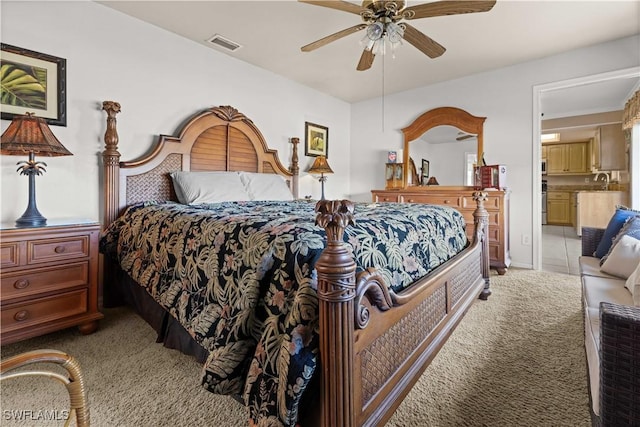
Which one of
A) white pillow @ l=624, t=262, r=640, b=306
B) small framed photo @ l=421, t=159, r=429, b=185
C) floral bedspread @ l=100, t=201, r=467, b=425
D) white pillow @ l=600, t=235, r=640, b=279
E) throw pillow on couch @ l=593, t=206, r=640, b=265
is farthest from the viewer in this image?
small framed photo @ l=421, t=159, r=429, b=185

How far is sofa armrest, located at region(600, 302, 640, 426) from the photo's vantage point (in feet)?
2.65

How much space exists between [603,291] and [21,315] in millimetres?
3205

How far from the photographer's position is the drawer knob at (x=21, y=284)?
68.1 inches

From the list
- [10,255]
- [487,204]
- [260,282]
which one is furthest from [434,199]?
[10,255]

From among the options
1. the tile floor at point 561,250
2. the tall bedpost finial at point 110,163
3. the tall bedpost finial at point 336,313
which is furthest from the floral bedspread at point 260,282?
the tile floor at point 561,250

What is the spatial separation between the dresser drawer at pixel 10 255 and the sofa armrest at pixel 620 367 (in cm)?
268

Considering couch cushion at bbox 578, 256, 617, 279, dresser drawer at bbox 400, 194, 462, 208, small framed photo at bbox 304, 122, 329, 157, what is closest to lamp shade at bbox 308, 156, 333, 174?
small framed photo at bbox 304, 122, 329, 157

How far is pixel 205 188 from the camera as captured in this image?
2.67 m

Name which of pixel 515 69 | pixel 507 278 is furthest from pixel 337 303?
pixel 515 69

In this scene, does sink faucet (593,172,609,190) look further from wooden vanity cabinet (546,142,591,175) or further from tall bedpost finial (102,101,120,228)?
tall bedpost finial (102,101,120,228)

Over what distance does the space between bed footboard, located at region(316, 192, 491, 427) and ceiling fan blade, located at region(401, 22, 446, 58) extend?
170 cm

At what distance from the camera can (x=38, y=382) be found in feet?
4.94

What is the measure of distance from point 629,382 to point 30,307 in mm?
2740

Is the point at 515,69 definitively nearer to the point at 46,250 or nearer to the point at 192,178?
the point at 192,178
